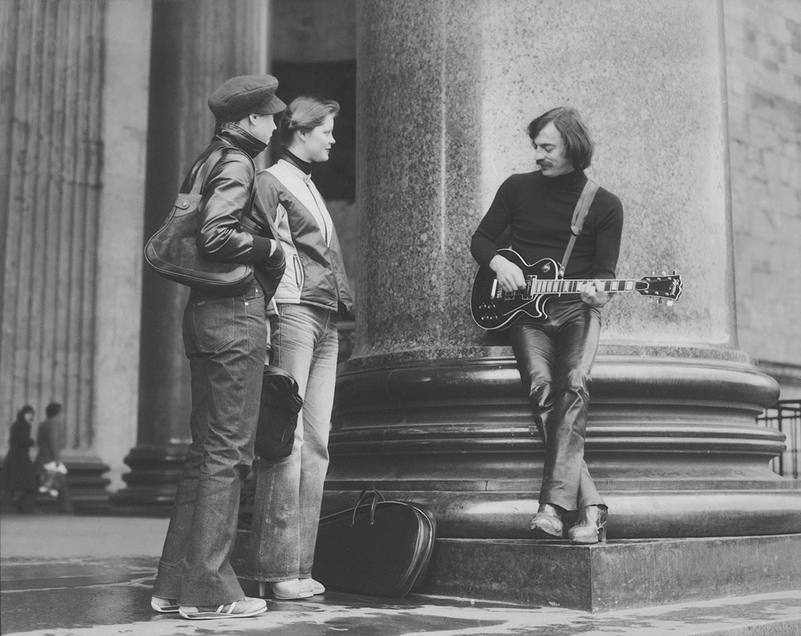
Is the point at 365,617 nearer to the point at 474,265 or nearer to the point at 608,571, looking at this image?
the point at 608,571

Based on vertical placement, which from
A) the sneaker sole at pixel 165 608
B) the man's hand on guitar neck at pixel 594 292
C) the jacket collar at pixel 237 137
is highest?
the jacket collar at pixel 237 137

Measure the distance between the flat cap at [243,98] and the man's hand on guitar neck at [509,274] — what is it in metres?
1.09

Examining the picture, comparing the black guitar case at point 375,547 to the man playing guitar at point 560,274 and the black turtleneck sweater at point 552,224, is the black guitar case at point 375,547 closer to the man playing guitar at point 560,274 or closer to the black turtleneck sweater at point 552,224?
the man playing guitar at point 560,274

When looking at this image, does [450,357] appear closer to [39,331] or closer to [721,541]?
[721,541]

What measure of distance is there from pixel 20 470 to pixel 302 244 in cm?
1132

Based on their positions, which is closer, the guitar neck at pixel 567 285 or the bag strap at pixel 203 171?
the bag strap at pixel 203 171

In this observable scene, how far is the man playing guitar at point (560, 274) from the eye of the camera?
460 cm

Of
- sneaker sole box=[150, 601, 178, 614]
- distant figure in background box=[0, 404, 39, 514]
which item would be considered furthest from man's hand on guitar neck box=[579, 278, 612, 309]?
distant figure in background box=[0, 404, 39, 514]

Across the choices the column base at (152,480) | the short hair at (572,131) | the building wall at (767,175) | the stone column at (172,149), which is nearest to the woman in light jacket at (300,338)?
the short hair at (572,131)

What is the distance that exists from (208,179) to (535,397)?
1.51 m

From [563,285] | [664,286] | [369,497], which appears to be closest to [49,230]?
[369,497]

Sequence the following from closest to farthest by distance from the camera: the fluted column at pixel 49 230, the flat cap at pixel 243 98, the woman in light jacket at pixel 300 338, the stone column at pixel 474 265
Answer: the flat cap at pixel 243 98, the woman in light jacket at pixel 300 338, the stone column at pixel 474 265, the fluted column at pixel 49 230

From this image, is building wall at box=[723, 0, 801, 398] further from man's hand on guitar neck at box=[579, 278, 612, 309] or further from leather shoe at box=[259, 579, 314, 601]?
leather shoe at box=[259, 579, 314, 601]

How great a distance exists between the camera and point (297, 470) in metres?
4.73
